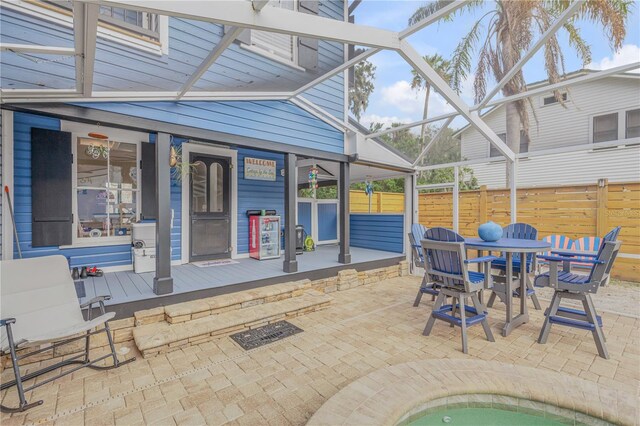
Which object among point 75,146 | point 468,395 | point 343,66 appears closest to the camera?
point 468,395

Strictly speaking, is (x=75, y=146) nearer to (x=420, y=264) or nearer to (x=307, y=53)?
(x=307, y=53)

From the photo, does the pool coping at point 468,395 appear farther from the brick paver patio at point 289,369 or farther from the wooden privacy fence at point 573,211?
the wooden privacy fence at point 573,211

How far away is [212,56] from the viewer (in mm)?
2846

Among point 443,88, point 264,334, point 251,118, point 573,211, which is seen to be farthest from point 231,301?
point 573,211

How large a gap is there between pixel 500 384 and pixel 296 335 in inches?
81.9

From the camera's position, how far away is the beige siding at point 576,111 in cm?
765

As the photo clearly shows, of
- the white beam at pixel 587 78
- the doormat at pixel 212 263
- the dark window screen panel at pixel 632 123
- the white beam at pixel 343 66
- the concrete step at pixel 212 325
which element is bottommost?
the concrete step at pixel 212 325

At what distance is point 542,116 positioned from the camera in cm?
930

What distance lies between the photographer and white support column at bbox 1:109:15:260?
11.2ft

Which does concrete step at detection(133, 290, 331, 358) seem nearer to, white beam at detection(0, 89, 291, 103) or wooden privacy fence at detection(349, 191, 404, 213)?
white beam at detection(0, 89, 291, 103)

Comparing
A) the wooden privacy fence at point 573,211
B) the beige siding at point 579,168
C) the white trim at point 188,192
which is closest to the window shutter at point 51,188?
the white trim at point 188,192

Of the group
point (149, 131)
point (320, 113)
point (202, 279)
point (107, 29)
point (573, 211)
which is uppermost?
point (107, 29)

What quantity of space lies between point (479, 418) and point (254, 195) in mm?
5277

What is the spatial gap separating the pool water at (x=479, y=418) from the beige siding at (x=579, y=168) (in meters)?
5.72
